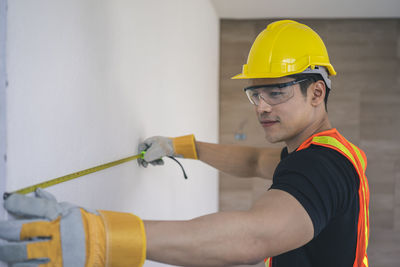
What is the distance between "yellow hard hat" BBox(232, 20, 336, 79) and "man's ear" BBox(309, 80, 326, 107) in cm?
7

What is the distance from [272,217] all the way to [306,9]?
352cm

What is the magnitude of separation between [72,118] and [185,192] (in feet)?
5.55

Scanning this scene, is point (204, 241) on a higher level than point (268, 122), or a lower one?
lower

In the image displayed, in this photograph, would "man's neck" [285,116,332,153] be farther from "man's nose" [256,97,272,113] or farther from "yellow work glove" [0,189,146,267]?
"yellow work glove" [0,189,146,267]

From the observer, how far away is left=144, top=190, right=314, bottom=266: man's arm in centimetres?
90

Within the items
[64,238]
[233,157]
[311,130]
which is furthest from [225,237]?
[233,157]

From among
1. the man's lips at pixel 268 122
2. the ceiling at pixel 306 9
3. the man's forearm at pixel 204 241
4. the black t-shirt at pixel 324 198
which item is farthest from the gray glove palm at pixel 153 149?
the ceiling at pixel 306 9

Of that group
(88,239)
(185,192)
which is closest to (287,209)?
(88,239)

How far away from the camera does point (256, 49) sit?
164cm

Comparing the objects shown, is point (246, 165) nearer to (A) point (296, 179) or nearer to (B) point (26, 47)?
(A) point (296, 179)

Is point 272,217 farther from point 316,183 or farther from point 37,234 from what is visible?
point 37,234

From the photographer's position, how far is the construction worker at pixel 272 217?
0.84 meters

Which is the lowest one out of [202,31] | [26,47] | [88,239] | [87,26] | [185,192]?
[185,192]

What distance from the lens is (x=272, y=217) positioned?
3.14 feet
